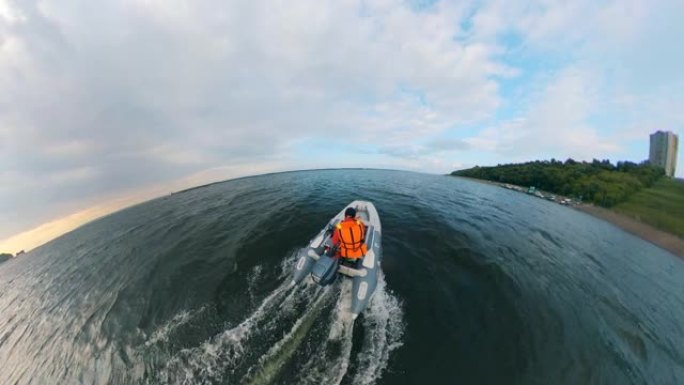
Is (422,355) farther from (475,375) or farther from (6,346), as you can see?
(6,346)

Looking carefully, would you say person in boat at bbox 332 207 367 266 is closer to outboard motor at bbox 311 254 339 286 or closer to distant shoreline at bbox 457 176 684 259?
outboard motor at bbox 311 254 339 286

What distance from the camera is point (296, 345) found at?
20.5 ft

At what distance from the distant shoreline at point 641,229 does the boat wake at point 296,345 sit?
1462 inches

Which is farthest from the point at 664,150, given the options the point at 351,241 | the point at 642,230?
the point at 351,241

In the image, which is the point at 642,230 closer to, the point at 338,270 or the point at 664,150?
the point at 338,270

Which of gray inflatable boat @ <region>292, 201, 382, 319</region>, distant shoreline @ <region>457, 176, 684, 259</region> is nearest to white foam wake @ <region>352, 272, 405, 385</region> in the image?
gray inflatable boat @ <region>292, 201, 382, 319</region>

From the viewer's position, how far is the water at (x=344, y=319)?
20.0ft

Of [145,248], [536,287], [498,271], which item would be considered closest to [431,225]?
[498,271]

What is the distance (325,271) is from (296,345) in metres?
2.19

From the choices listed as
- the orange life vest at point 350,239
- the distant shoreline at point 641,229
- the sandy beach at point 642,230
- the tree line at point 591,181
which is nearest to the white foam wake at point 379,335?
the orange life vest at point 350,239

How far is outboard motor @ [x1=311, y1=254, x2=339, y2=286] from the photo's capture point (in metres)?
7.49

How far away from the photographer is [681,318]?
11133mm

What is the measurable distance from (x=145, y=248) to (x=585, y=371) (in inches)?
917

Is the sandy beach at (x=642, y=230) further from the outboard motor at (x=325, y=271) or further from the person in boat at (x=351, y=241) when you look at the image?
the outboard motor at (x=325, y=271)
